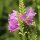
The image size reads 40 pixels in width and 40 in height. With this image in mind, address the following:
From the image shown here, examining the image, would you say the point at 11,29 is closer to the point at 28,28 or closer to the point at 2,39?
the point at 28,28

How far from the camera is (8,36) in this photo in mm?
2129

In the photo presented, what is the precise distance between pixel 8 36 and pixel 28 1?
0.36 meters

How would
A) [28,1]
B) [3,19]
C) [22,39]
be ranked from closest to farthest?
[22,39] < [28,1] < [3,19]

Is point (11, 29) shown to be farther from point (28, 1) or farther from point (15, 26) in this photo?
point (28, 1)

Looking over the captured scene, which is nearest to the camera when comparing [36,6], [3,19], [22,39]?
[22,39]

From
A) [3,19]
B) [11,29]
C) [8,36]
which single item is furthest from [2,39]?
[11,29]

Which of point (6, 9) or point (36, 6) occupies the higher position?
point (36, 6)

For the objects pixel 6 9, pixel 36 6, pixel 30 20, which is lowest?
pixel 6 9

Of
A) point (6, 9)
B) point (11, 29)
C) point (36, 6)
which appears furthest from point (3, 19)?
point (11, 29)

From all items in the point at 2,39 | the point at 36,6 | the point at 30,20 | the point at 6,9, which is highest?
the point at 30,20

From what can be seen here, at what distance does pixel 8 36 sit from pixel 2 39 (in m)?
0.07

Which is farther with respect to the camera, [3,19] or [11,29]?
[3,19]

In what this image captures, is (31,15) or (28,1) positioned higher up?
(31,15)

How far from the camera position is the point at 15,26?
3.25 ft
